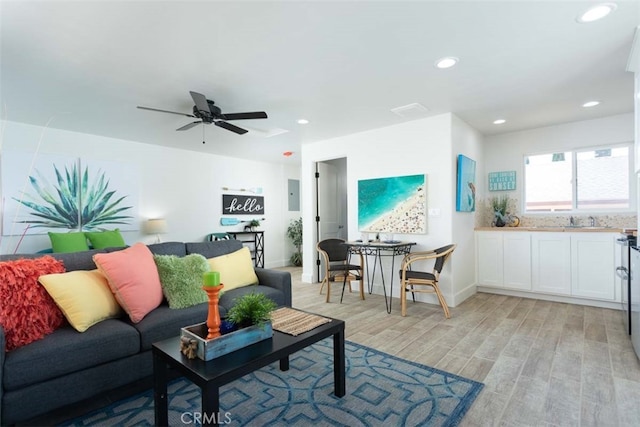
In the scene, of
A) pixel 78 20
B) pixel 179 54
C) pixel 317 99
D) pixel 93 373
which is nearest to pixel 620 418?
pixel 93 373

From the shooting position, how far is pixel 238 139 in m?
5.05

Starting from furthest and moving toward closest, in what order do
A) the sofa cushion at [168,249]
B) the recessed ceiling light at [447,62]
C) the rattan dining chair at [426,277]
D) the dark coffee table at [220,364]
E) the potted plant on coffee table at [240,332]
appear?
the rattan dining chair at [426,277]
the sofa cushion at [168,249]
the recessed ceiling light at [447,62]
the potted plant on coffee table at [240,332]
the dark coffee table at [220,364]

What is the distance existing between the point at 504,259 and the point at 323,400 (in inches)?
141

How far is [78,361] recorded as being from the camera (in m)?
1.78

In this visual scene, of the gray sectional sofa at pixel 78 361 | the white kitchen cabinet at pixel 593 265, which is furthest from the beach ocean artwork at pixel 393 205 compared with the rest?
the gray sectional sofa at pixel 78 361

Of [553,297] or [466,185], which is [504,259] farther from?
[466,185]

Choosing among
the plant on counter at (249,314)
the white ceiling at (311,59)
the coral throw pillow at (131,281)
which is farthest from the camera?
the coral throw pillow at (131,281)

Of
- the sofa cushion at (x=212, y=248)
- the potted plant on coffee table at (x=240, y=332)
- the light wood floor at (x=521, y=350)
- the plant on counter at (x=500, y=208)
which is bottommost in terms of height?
the light wood floor at (x=521, y=350)

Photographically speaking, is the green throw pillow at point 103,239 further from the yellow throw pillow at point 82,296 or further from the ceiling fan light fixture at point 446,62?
the ceiling fan light fixture at point 446,62

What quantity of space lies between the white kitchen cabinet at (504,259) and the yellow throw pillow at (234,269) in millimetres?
3313

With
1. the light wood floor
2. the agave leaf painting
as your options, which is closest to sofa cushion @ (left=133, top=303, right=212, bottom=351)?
the light wood floor

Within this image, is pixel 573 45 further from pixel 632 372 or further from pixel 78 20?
pixel 78 20

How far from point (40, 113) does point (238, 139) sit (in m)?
2.38

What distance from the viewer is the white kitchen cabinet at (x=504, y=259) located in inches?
168
